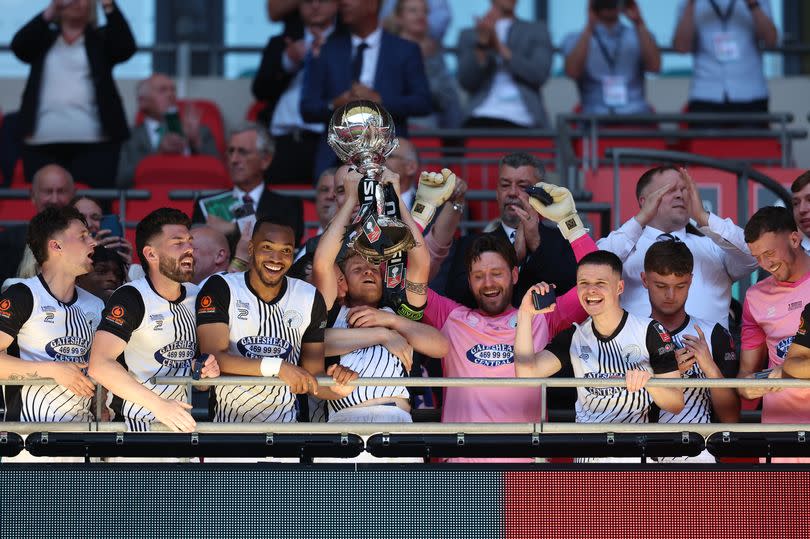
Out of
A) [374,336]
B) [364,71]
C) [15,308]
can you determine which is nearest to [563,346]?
[374,336]

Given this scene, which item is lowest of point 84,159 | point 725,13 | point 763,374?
point 763,374

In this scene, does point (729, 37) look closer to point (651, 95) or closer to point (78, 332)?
point (651, 95)

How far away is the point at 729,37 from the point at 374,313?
17.7 ft

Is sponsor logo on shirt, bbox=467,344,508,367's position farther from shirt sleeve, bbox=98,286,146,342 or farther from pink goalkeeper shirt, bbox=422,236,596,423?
shirt sleeve, bbox=98,286,146,342

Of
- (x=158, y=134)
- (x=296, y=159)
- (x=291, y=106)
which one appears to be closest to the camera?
(x=296, y=159)

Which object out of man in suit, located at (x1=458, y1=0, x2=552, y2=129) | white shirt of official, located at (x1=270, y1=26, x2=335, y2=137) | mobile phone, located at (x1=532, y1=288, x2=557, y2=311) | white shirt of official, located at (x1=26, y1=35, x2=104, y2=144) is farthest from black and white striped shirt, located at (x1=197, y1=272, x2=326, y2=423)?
man in suit, located at (x1=458, y1=0, x2=552, y2=129)

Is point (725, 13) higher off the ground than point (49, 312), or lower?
higher

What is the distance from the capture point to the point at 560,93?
528 inches

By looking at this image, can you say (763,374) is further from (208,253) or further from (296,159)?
(296,159)

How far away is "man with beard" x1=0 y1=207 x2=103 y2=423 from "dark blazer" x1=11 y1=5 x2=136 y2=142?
142 inches

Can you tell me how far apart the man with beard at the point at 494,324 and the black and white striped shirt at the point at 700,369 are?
21.0 inches

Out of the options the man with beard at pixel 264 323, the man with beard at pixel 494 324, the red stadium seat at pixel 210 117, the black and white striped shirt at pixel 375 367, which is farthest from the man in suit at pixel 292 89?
the man with beard at pixel 264 323

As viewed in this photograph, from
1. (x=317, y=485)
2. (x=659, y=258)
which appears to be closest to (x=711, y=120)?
(x=659, y=258)

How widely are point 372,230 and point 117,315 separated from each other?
3.79ft
